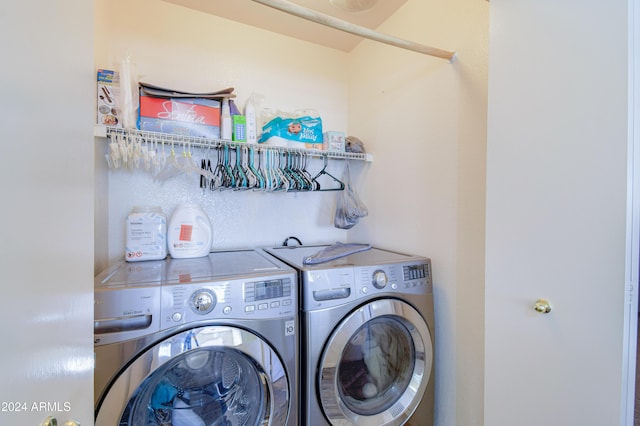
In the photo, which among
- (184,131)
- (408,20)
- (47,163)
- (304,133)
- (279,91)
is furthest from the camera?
(279,91)

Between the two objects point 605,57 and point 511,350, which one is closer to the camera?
point 605,57

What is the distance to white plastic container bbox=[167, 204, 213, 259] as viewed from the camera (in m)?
1.45

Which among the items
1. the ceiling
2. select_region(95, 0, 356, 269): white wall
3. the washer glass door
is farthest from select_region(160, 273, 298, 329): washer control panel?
the ceiling

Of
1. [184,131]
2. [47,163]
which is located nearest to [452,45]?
[184,131]

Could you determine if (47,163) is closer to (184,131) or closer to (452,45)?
(184,131)

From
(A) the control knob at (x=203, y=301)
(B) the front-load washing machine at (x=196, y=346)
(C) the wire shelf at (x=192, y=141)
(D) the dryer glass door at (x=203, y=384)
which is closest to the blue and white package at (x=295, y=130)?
(C) the wire shelf at (x=192, y=141)

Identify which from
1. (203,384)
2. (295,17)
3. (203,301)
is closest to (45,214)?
(203,301)

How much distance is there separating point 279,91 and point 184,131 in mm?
849

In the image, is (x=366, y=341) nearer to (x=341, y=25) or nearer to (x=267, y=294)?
(x=267, y=294)

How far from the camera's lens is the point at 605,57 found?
675 mm

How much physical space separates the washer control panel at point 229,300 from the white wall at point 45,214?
313 millimetres

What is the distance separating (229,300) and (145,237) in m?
0.74

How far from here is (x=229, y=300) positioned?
98cm

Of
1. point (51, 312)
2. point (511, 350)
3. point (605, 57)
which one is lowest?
point (511, 350)
